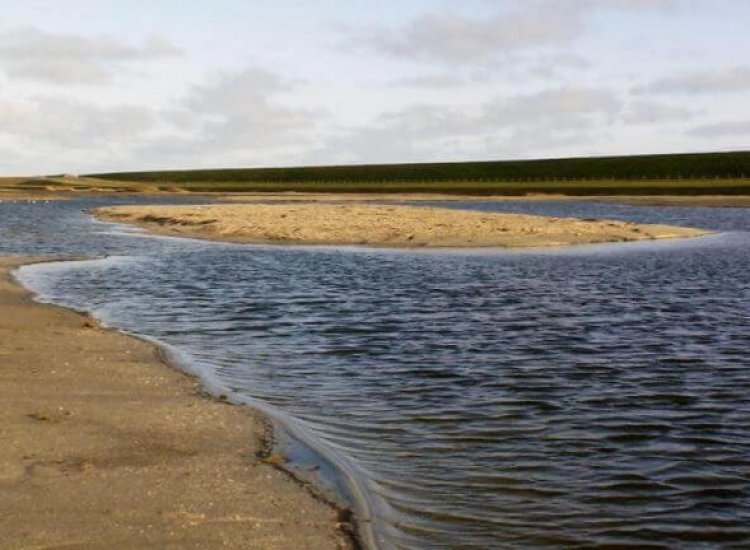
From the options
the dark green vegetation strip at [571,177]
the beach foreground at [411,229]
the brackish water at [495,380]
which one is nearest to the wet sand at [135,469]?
the brackish water at [495,380]

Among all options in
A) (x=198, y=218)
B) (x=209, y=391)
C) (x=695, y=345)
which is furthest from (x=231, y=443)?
(x=198, y=218)

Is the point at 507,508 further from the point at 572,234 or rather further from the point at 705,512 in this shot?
the point at 572,234

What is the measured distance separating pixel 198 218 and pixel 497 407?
48043mm

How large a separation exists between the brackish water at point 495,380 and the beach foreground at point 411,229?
12.1m

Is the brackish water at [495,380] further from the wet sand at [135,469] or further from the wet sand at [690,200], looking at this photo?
the wet sand at [690,200]

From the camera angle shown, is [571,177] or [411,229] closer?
[411,229]

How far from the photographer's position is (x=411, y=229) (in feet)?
146

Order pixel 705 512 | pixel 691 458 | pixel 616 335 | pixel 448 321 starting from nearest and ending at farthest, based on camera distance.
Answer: pixel 705 512, pixel 691 458, pixel 616 335, pixel 448 321

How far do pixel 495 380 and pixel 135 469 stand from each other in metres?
5.65

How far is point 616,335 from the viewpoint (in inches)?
646

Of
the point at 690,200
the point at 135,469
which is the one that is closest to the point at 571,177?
the point at 690,200

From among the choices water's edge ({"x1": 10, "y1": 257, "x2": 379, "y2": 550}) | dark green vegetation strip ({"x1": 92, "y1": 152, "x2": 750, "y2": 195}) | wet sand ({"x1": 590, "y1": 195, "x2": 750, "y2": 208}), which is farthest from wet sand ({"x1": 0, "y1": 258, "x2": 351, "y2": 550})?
dark green vegetation strip ({"x1": 92, "y1": 152, "x2": 750, "y2": 195})

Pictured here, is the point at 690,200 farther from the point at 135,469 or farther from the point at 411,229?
the point at 135,469

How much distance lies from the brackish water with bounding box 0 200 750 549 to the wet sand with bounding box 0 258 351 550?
30.2 inches
